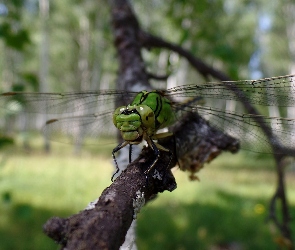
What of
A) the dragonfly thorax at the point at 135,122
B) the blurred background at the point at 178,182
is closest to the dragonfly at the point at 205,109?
the dragonfly thorax at the point at 135,122

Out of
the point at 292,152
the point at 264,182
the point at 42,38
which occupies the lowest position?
the point at 264,182

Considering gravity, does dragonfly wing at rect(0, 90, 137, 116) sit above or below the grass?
above

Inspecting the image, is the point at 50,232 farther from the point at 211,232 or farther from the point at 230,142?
the point at 211,232

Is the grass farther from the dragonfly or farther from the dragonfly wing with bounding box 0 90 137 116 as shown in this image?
the dragonfly

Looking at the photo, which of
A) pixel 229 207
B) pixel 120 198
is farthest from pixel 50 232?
pixel 229 207

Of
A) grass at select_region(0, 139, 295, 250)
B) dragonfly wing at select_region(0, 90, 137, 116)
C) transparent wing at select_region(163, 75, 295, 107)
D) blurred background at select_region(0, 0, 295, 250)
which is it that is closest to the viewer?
transparent wing at select_region(163, 75, 295, 107)

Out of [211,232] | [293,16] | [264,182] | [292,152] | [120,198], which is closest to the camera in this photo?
[120,198]

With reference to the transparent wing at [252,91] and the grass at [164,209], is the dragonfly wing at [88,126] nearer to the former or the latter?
the transparent wing at [252,91]

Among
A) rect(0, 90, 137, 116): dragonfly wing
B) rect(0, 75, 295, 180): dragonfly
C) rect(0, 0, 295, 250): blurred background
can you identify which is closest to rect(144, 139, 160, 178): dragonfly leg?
rect(0, 75, 295, 180): dragonfly
